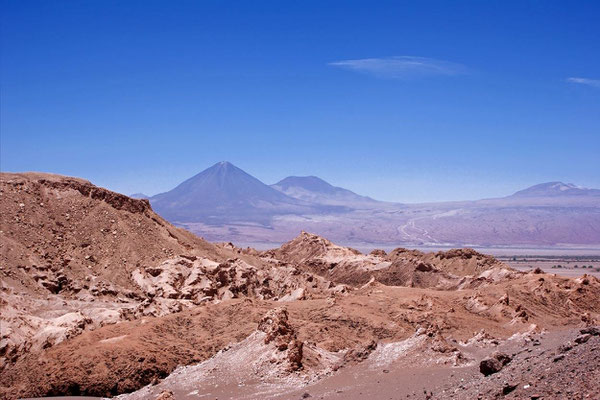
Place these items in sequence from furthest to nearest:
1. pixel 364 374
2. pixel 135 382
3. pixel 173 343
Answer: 1. pixel 173 343
2. pixel 135 382
3. pixel 364 374

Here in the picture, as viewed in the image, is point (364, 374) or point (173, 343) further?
point (173, 343)

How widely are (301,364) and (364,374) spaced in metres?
1.81

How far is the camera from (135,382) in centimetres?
2077

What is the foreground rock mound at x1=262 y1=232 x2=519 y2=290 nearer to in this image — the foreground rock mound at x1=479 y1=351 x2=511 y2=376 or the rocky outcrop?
the rocky outcrop

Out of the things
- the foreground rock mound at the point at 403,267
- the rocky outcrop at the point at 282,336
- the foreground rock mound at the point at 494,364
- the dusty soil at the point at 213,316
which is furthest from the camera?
the foreground rock mound at the point at 403,267

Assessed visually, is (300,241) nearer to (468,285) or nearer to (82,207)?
(468,285)

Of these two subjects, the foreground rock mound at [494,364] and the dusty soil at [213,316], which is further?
the dusty soil at [213,316]

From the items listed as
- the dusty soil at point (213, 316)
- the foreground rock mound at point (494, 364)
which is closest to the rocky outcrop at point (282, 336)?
the dusty soil at point (213, 316)

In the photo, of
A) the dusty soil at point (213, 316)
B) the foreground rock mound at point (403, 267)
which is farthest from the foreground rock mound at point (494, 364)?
the foreground rock mound at point (403, 267)

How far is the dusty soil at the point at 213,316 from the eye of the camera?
1978 cm

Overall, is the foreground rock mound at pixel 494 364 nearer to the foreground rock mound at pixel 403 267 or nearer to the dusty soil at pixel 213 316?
the dusty soil at pixel 213 316

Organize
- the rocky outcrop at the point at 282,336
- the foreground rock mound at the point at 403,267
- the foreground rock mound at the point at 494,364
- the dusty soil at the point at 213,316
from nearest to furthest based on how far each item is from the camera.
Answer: the foreground rock mound at the point at 494,364, the dusty soil at the point at 213,316, the rocky outcrop at the point at 282,336, the foreground rock mound at the point at 403,267

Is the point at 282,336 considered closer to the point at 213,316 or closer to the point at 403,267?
the point at 213,316

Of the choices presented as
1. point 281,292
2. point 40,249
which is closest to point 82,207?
point 40,249
